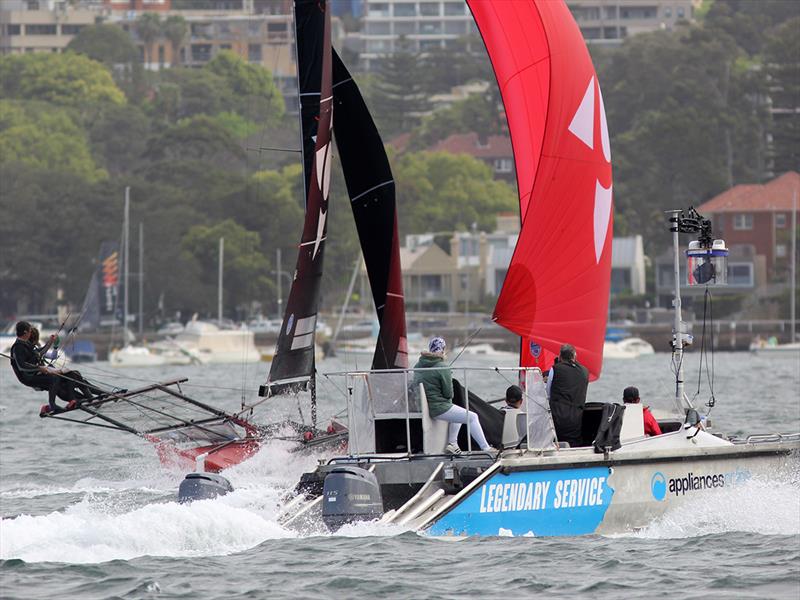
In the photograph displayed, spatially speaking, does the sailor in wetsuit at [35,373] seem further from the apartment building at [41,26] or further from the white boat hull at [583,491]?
the apartment building at [41,26]

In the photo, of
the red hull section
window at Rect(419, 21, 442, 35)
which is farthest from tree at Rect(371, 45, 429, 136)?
the red hull section

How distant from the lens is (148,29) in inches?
6993

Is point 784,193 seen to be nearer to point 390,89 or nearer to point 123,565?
point 390,89

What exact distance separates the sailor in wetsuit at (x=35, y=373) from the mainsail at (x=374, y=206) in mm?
3386

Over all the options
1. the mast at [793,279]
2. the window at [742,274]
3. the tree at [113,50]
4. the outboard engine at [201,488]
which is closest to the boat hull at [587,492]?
the outboard engine at [201,488]

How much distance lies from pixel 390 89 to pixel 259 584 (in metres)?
141

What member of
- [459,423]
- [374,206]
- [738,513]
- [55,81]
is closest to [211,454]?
[374,206]

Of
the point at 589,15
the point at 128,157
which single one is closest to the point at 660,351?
the point at 128,157

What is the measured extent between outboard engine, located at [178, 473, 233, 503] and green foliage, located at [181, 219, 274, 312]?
7386 centimetres

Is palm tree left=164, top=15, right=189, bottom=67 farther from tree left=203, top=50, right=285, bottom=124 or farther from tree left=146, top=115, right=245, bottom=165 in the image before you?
tree left=146, top=115, right=245, bottom=165

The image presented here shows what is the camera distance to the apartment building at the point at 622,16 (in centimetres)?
18162

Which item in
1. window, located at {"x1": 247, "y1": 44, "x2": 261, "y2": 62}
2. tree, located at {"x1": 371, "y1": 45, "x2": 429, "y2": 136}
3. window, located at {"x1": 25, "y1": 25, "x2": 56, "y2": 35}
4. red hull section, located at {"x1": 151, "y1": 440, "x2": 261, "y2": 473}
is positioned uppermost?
window, located at {"x1": 25, "y1": 25, "x2": 56, "y2": 35}

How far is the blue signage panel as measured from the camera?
47.5ft

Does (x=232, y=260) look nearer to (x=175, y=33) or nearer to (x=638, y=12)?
(x=175, y=33)
